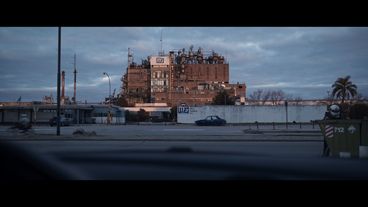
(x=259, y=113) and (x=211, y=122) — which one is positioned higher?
(x=259, y=113)

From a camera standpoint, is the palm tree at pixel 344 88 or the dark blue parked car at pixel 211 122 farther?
the dark blue parked car at pixel 211 122

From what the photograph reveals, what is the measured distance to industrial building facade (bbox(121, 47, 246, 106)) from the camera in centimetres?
10869

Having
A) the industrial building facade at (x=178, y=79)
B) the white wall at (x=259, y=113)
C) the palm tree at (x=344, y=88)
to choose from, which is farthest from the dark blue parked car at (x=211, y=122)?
the industrial building facade at (x=178, y=79)

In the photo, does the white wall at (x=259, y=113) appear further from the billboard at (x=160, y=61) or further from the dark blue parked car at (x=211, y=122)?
the billboard at (x=160, y=61)

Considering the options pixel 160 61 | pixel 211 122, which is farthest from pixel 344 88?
pixel 160 61

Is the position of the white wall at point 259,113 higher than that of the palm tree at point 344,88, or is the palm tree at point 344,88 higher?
the palm tree at point 344,88

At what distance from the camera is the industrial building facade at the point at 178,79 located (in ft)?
357

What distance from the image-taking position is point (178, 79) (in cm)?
11081

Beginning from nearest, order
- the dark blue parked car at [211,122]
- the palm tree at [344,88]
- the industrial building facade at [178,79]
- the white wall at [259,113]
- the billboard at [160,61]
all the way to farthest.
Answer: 1. the palm tree at [344,88]
2. the dark blue parked car at [211,122]
3. the white wall at [259,113]
4. the billboard at [160,61]
5. the industrial building facade at [178,79]

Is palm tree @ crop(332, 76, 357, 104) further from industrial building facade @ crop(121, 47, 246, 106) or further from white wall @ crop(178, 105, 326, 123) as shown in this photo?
industrial building facade @ crop(121, 47, 246, 106)

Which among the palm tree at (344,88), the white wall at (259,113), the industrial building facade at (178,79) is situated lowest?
the white wall at (259,113)

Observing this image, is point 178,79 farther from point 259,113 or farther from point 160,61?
point 259,113

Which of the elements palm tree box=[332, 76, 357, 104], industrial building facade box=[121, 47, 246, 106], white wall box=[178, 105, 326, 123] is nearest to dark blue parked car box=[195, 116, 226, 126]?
white wall box=[178, 105, 326, 123]
